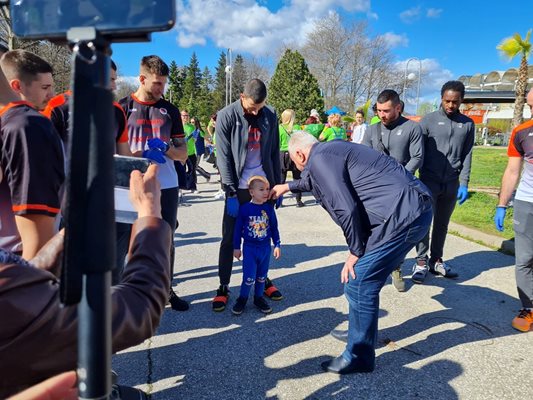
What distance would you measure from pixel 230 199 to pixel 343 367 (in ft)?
5.78

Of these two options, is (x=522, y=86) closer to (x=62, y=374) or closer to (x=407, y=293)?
(x=407, y=293)

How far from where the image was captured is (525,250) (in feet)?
11.0

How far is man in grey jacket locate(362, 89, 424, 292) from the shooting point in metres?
4.14

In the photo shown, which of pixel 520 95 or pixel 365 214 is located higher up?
pixel 520 95

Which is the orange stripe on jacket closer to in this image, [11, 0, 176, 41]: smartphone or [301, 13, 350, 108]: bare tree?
[11, 0, 176, 41]: smartphone

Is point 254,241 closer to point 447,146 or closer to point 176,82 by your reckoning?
point 447,146

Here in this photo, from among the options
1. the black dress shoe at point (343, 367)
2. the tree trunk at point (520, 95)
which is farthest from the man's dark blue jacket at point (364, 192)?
the tree trunk at point (520, 95)

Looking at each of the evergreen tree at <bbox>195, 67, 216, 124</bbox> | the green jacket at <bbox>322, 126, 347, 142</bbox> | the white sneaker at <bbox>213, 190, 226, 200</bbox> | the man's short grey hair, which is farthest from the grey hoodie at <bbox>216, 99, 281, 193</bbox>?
the evergreen tree at <bbox>195, 67, 216, 124</bbox>

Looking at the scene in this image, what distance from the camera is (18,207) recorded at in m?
1.61

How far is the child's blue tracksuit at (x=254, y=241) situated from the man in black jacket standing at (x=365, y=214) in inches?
40.4

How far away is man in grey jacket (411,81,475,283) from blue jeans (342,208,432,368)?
1.94 m

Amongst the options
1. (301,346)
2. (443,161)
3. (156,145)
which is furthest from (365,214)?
(443,161)

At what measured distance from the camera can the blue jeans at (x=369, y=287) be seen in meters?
2.56

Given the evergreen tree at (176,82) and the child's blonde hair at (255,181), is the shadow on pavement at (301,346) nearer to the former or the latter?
the child's blonde hair at (255,181)
